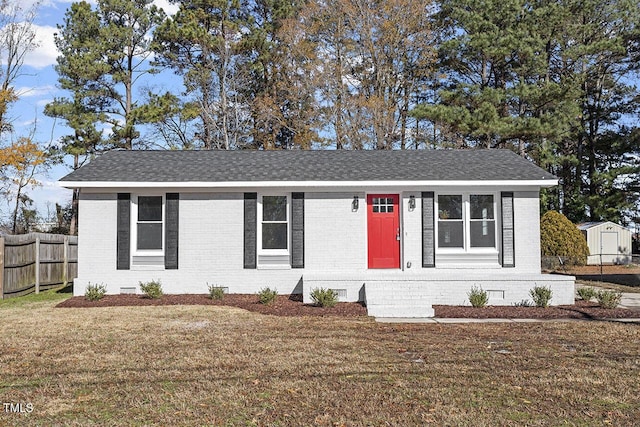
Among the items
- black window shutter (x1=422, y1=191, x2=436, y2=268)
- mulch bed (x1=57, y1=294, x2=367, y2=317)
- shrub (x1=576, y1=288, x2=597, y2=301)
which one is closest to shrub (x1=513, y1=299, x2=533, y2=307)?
shrub (x1=576, y1=288, x2=597, y2=301)

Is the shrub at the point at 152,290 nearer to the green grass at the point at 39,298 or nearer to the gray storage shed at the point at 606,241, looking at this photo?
the green grass at the point at 39,298

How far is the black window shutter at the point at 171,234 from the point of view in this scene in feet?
46.5

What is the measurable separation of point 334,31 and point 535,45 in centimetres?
1013

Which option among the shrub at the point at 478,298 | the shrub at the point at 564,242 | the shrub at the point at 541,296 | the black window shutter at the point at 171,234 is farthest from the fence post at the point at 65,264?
the shrub at the point at 564,242

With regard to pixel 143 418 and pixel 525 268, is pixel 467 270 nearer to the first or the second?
pixel 525 268

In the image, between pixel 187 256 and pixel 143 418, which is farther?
pixel 187 256

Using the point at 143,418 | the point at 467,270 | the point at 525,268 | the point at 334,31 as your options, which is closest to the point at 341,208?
the point at 467,270

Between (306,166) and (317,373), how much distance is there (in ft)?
30.4

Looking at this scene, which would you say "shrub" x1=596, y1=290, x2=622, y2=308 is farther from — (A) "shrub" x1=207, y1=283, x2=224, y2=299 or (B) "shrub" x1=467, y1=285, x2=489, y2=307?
(A) "shrub" x1=207, y1=283, x2=224, y2=299

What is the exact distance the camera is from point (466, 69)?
30.4m

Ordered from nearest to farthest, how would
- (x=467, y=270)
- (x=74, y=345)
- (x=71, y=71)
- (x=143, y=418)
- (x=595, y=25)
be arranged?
(x=143, y=418), (x=74, y=345), (x=467, y=270), (x=71, y=71), (x=595, y=25)

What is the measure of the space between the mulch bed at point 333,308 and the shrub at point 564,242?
36.7 ft

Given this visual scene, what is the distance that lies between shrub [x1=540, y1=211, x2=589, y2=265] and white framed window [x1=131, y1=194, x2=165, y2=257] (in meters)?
16.6

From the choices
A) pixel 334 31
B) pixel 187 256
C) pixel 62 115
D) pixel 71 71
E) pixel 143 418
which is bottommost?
pixel 143 418
